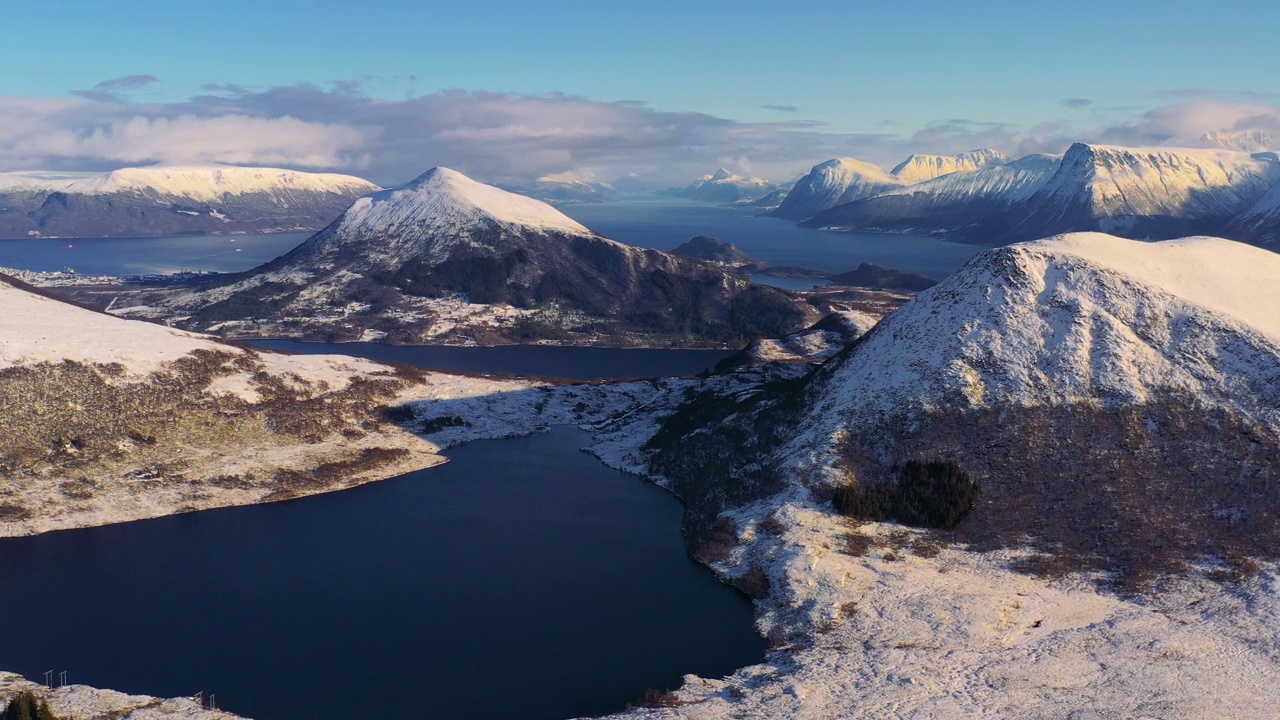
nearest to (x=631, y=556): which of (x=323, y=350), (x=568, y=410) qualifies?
(x=568, y=410)

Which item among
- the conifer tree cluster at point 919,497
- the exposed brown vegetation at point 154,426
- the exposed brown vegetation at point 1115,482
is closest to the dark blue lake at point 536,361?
the exposed brown vegetation at point 154,426

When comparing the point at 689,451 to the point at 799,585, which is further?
the point at 689,451

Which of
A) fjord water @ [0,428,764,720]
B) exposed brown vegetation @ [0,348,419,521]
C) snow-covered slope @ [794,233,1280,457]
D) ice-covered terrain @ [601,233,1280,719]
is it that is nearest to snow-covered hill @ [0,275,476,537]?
exposed brown vegetation @ [0,348,419,521]

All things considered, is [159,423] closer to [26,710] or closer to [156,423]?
[156,423]

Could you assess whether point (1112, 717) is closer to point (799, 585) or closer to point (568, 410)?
point (799, 585)

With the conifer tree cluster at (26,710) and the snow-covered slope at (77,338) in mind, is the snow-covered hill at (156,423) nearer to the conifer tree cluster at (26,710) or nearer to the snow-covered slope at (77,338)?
the snow-covered slope at (77,338)

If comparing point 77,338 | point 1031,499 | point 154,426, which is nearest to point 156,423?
point 154,426
